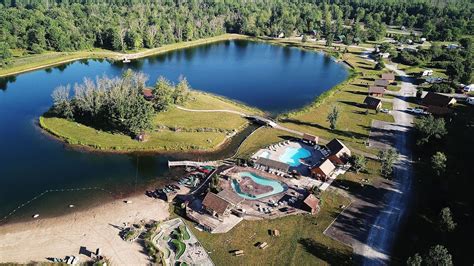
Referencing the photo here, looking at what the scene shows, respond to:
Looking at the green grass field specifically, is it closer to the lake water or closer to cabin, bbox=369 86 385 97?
the lake water

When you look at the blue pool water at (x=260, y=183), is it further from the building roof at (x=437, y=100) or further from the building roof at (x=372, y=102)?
the building roof at (x=437, y=100)

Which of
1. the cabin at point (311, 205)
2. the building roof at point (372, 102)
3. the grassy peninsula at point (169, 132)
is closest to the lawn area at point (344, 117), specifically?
the building roof at point (372, 102)

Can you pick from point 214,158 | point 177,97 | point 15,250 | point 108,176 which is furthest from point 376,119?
point 15,250

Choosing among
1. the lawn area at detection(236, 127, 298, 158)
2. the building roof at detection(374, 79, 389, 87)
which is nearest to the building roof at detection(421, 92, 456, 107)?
the building roof at detection(374, 79, 389, 87)

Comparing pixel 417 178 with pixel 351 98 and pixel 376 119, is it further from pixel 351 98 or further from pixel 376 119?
pixel 351 98

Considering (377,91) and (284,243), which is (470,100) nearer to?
(377,91)

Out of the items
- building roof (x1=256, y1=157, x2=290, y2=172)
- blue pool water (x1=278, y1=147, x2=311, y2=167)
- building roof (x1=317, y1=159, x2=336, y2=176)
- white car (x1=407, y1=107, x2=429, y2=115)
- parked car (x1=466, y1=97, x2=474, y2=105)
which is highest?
parked car (x1=466, y1=97, x2=474, y2=105)
